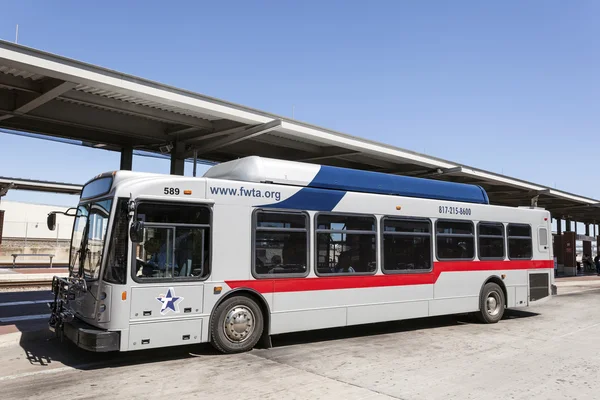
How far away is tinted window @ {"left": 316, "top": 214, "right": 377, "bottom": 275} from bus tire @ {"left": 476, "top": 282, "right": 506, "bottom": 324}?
3689mm

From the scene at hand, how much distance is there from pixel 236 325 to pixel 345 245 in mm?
2681

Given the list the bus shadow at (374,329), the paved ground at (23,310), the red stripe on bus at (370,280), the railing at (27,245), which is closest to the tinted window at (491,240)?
the red stripe on bus at (370,280)

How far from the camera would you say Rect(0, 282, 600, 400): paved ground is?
6023 mm

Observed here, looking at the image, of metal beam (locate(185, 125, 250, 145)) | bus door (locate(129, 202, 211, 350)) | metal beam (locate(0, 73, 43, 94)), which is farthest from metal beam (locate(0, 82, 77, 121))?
metal beam (locate(185, 125, 250, 145))

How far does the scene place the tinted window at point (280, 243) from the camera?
834cm

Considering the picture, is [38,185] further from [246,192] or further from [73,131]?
[246,192]

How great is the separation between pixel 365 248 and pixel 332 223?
953 mm

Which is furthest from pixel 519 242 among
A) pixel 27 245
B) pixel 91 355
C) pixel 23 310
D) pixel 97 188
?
pixel 27 245

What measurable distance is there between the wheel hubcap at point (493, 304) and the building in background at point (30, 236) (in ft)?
109

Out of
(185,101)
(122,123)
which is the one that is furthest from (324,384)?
(122,123)

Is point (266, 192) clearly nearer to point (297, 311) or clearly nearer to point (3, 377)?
point (297, 311)

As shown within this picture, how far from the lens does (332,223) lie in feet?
30.4

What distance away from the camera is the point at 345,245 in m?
9.41

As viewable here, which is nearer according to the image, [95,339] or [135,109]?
[95,339]
